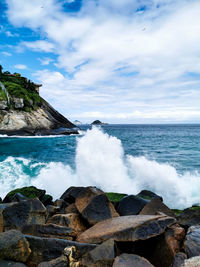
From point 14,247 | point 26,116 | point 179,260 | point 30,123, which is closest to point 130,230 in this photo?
point 179,260

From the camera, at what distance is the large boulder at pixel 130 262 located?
9.21 feet

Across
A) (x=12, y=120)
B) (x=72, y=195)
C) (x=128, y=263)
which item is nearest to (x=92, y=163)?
(x=72, y=195)

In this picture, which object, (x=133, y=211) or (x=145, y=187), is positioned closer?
(x=133, y=211)

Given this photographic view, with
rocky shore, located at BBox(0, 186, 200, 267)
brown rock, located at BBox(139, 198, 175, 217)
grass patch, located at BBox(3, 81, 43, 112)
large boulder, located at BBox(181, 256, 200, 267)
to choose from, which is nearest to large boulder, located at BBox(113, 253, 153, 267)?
rocky shore, located at BBox(0, 186, 200, 267)

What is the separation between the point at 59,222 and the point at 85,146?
18870 mm

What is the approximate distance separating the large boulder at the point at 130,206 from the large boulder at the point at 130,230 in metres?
1.44

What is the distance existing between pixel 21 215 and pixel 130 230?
7.99 ft

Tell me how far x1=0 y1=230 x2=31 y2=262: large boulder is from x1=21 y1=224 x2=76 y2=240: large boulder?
1.95 ft

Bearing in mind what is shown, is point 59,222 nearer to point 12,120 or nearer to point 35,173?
point 35,173

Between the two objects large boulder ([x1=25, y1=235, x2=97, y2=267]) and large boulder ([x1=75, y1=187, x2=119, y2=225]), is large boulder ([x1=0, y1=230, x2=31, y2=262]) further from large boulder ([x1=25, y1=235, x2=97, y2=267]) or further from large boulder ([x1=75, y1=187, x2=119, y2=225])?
large boulder ([x1=75, y1=187, x2=119, y2=225])

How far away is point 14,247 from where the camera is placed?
10.3 ft

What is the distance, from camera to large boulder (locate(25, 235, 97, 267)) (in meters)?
3.32

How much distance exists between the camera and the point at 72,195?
6453 mm

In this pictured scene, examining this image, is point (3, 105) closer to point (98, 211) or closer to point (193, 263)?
point (98, 211)
